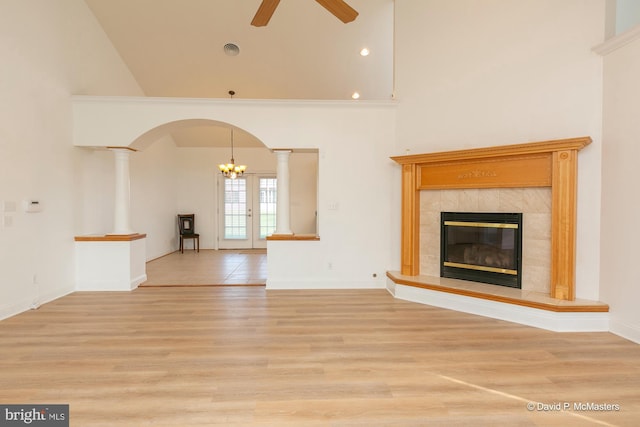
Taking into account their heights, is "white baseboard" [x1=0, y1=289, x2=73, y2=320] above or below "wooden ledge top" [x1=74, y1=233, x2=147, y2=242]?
below

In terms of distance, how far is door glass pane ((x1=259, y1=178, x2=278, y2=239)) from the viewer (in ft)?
31.7

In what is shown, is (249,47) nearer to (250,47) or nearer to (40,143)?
(250,47)

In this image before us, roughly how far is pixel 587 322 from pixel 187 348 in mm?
3861

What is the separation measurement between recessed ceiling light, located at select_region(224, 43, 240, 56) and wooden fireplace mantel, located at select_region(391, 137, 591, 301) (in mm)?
3772

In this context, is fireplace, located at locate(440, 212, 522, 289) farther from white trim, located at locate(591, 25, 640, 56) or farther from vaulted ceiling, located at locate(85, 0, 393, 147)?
vaulted ceiling, located at locate(85, 0, 393, 147)

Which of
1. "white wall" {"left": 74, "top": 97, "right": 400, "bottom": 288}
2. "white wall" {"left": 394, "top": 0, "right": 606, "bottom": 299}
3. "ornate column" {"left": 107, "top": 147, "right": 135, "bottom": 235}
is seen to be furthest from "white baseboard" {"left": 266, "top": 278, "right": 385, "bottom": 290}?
"ornate column" {"left": 107, "top": 147, "right": 135, "bottom": 235}

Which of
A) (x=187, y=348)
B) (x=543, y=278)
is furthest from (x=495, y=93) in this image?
(x=187, y=348)

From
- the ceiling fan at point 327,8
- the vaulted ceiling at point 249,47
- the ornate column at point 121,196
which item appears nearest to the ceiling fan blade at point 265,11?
the ceiling fan at point 327,8

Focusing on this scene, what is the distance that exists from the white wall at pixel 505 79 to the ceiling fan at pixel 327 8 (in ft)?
6.39

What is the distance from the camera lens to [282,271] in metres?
4.92

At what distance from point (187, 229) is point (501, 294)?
7898 mm

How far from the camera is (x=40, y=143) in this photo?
4066 millimetres

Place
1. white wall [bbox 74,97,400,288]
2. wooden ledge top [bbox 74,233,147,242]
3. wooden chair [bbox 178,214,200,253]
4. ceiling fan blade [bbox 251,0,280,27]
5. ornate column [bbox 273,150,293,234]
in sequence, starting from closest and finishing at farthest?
ceiling fan blade [bbox 251,0,280,27] < wooden ledge top [bbox 74,233,147,242] < white wall [bbox 74,97,400,288] < ornate column [bbox 273,150,293,234] < wooden chair [bbox 178,214,200,253]

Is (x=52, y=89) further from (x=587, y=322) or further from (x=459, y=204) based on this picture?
(x=587, y=322)
